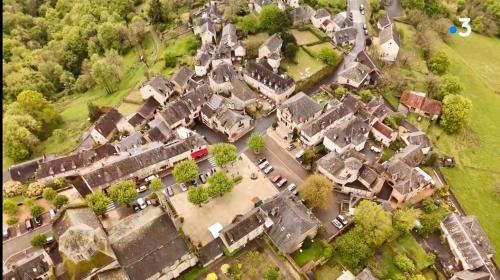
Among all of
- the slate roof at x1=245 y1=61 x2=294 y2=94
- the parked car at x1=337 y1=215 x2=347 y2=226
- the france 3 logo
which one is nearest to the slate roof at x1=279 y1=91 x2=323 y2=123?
the slate roof at x1=245 y1=61 x2=294 y2=94

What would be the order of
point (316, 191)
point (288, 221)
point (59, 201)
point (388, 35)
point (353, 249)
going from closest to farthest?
point (353, 249)
point (288, 221)
point (316, 191)
point (59, 201)
point (388, 35)

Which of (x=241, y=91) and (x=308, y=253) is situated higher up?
(x=241, y=91)

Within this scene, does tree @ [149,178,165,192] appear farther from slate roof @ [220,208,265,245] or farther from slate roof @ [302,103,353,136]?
slate roof @ [302,103,353,136]

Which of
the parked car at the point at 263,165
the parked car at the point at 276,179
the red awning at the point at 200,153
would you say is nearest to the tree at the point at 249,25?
the red awning at the point at 200,153

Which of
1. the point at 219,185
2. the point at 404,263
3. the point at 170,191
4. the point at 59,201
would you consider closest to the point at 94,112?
the point at 59,201

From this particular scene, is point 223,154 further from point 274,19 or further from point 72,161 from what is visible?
point 274,19

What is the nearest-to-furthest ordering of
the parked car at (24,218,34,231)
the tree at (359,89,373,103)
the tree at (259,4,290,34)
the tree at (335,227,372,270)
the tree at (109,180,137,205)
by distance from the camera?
the tree at (335,227,372,270) → the tree at (109,180,137,205) → the parked car at (24,218,34,231) → the tree at (359,89,373,103) → the tree at (259,4,290,34)

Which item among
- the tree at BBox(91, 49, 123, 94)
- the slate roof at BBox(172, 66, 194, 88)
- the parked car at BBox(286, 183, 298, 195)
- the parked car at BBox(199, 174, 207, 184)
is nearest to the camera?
the parked car at BBox(286, 183, 298, 195)
